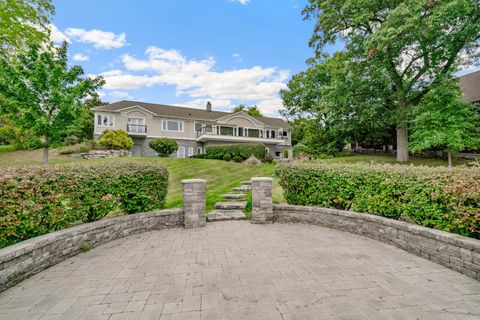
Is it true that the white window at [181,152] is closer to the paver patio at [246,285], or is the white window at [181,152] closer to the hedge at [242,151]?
the hedge at [242,151]

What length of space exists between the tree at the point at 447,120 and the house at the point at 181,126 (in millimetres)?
16866

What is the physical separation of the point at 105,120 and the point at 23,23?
14971mm

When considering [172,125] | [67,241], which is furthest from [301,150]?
[67,241]

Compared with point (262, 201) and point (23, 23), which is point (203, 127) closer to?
point (23, 23)

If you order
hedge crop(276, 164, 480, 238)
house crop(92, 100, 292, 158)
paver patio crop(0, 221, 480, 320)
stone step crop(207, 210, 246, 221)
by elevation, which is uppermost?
house crop(92, 100, 292, 158)

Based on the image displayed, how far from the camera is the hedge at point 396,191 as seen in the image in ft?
11.1

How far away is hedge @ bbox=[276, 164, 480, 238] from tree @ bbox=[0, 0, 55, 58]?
36.7ft

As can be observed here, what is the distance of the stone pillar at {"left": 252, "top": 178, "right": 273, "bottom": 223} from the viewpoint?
593cm

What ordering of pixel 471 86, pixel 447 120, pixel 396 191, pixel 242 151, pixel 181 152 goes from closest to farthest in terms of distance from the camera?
pixel 396 191 → pixel 447 120 → pixel 242 151 → pixel 471 86 → pixel 181 152

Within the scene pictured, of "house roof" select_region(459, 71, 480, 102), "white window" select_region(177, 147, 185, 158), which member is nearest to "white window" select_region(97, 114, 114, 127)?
"white window" select_region(177, 147, 185, 158)

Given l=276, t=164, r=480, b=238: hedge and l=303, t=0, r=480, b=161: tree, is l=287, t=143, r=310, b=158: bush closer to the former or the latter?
l=303, t=0, r=480, b=161: tree

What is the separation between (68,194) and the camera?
13.2 ft

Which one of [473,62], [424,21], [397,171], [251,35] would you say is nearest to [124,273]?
[397,171]

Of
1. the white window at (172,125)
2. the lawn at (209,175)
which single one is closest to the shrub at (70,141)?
the lawn at (209,175)
